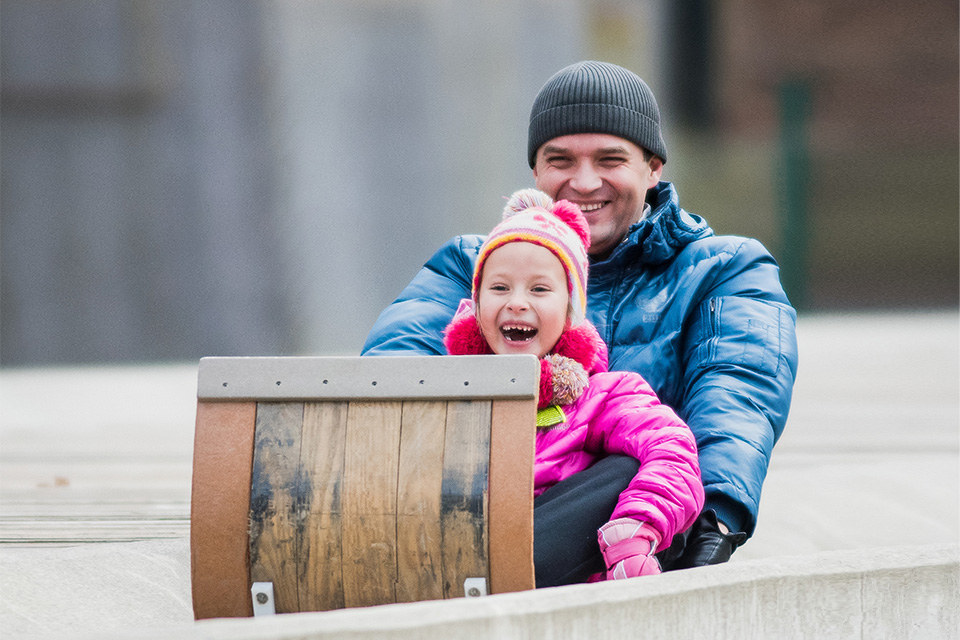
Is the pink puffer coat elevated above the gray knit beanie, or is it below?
below

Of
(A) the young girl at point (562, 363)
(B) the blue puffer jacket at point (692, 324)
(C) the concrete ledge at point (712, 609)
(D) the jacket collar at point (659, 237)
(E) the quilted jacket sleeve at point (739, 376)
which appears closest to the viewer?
(C) the concrete ledge at point (712, 609)

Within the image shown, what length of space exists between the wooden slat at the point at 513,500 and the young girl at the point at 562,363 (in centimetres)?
22

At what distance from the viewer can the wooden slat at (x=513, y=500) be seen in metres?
1.91

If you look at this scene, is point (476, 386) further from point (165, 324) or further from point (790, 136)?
point (790, 136)

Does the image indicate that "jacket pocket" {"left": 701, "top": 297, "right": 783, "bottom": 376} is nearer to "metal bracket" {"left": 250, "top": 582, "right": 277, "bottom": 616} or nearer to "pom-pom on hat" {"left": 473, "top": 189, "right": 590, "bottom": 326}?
"pom-pom on hat" {"left": 473, "top": 189, "right": 590, "bottom": 326}

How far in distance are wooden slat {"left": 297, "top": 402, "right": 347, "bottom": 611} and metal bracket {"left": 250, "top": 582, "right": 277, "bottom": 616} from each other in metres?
0.05

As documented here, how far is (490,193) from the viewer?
9.12 metres

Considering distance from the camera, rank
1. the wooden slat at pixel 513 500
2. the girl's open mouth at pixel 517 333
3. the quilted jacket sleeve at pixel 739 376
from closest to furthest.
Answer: the wooden slat at pixel 513 500 < the girl's open mouth at pixel 517 333 < the quilted jacket sleeve at pixel 739 376

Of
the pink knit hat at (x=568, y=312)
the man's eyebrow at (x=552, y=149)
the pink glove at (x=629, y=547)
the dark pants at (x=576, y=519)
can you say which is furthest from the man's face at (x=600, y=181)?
the pink glove at (x=629, y=547)

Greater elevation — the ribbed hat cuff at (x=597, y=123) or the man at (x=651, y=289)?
the ribbed hat cuff at (x=597, y=123)

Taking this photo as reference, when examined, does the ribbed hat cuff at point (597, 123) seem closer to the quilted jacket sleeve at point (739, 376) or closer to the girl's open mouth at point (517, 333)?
the quilted jacket sleeve at point (739, 376)

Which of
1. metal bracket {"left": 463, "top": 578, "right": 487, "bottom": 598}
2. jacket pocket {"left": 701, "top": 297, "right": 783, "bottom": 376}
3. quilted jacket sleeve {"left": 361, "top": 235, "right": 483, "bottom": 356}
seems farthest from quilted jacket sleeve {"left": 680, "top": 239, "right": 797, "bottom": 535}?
metal bracket {"left": 463, "top": 578, "right": 487, "bottom": 598}

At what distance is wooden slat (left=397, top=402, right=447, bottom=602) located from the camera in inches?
76.4

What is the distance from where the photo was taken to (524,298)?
2227mm
